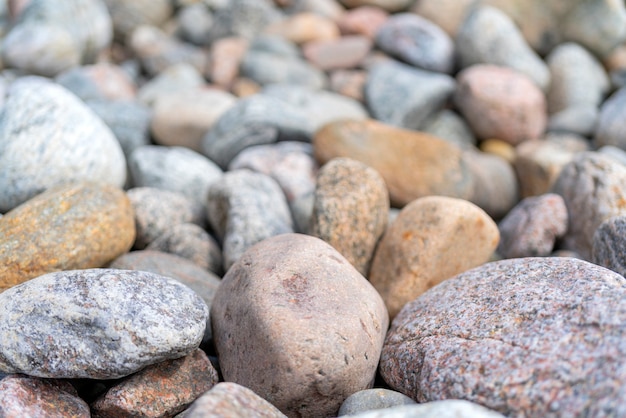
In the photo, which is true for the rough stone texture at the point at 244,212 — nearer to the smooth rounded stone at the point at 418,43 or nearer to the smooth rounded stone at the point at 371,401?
the smooth rounded stone at the point at 371,401

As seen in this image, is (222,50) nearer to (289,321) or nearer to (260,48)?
(260,48)

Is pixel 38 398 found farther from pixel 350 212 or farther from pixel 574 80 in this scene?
pixel 574 80

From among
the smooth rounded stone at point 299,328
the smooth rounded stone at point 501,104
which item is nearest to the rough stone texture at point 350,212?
the smooth rounded stone at point 299,328

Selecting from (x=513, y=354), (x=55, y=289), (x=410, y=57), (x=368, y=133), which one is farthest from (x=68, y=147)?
(x=410, y=57)

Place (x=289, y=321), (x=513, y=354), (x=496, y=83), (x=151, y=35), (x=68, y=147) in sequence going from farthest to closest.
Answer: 1. (x=151, y=35)
2. (x=496, y=83)
3. (x=68, y=147)
4. (x=289, y=321)
5. (x=513, y=354)

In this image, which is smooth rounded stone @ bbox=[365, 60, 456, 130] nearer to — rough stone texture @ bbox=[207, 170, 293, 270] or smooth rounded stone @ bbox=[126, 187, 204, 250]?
rough stone texture @ bbox=[207, 170, 293, 270]

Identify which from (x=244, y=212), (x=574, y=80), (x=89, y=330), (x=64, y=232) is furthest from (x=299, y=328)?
(x=574, y=80)

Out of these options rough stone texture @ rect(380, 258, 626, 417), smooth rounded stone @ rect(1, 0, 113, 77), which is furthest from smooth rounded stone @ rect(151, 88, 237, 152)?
rough stone texture @ rect(380, 258, 626, 417)
